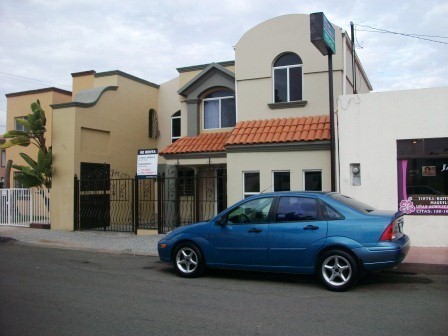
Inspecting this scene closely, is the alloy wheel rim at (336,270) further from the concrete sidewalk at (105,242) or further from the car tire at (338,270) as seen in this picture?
the concrete sidewalk at (105,242)

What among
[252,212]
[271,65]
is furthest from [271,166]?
[252,212]

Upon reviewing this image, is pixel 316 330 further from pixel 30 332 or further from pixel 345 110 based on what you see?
pixel 345 110

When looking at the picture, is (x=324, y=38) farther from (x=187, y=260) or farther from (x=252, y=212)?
(x=187, y=260)

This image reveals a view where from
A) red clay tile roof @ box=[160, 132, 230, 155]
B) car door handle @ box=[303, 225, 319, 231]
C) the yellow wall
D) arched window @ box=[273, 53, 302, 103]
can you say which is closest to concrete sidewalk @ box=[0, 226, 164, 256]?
the yellow wall

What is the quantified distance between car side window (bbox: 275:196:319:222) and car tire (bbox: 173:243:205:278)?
1.63m

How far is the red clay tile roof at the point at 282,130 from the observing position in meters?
12.3

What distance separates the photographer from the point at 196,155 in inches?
608

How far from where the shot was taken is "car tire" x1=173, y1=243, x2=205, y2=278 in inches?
316

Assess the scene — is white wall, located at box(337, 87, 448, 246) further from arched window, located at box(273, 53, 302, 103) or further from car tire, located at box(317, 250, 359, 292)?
car tire, located at box(317, 250, 359, 292)

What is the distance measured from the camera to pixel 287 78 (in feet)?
46.4

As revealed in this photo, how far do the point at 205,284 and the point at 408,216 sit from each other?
5484 mm

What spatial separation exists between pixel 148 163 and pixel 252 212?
6.80 meters

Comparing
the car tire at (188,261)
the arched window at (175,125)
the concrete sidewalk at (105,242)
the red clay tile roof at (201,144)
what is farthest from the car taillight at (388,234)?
the arched window at (175,125)

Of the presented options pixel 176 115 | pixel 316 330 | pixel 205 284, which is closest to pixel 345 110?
pixel 205 284
